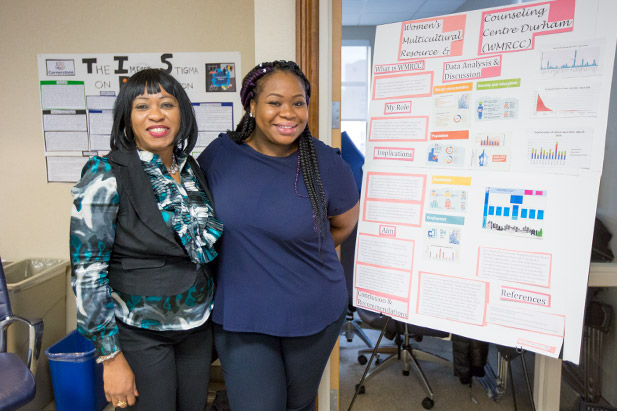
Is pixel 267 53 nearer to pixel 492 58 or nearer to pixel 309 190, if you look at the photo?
pixel 309 190

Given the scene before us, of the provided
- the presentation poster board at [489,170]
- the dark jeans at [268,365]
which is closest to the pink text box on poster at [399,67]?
the presentation poster board at [489,170]

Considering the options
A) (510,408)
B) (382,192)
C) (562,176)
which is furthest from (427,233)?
(510,408)

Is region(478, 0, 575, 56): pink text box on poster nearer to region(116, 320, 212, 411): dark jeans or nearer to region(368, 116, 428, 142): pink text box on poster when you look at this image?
region(368, 116, 428, 142): pink text box on poster

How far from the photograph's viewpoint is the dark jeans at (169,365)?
3.54ft

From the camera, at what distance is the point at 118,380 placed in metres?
1.05

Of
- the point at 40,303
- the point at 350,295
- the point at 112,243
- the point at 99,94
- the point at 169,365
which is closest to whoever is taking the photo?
the point at 112,243

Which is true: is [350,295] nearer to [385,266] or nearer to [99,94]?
[385,266]

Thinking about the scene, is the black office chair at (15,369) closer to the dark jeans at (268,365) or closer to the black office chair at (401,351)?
the dark jeans at (268,365)

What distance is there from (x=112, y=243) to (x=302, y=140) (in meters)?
0.62

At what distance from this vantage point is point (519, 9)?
53.3 inches

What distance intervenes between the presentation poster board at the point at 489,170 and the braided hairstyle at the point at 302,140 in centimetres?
41

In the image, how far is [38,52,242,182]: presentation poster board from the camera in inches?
87.1

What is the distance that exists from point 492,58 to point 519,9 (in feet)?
0.55

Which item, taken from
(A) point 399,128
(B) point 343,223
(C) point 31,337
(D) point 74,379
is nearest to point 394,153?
(A) point 399,128
